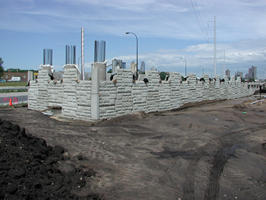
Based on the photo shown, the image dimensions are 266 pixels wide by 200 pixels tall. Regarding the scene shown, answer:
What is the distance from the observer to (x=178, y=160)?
8.12 meters

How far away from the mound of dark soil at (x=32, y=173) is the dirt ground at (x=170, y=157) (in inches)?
21.1

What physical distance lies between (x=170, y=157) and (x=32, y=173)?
416cm

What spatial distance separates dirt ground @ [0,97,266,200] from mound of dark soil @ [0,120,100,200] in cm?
54

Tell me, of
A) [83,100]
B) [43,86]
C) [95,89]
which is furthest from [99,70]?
[43,86]

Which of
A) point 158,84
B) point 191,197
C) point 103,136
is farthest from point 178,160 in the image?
point 158,84

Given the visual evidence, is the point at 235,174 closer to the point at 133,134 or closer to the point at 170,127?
the point at 133,134

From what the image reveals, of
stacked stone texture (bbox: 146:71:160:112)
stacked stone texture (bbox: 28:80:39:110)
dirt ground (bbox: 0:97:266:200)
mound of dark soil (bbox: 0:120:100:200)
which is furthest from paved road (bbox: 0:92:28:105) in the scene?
mound of dark soil (bbox: 0:120:100:200)

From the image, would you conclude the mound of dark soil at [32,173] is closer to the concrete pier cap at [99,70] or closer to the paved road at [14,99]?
the concrete pier cap at [99,70]

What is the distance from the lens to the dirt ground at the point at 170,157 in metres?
6.09

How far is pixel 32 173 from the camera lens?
5.57 metres

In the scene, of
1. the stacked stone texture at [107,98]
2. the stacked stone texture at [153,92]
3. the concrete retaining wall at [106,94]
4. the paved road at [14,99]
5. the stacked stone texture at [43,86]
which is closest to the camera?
the stacked stone texture at [107,98]

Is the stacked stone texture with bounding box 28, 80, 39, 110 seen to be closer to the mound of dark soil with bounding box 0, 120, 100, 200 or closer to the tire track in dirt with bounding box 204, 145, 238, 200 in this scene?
the mound of dark soil with bounding box 0, 120, 100, 200

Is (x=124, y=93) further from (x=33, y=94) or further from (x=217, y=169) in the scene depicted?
(x=217, y=169)

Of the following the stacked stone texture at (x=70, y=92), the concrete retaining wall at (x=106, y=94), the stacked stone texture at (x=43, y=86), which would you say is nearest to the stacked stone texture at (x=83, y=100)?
the concrete retaining wall at (x=106, y=94)
